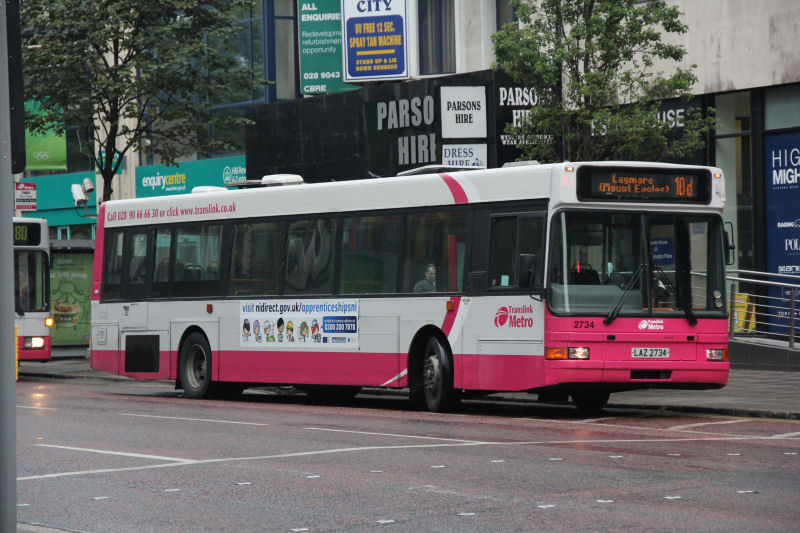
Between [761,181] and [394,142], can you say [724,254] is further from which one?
[394,142]

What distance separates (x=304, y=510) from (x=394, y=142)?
21612 mm

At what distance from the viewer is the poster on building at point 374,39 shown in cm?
3059

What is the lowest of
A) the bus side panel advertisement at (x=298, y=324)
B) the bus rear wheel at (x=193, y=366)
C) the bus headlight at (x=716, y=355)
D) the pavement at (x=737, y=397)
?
the pavement at (x=737, y=397)

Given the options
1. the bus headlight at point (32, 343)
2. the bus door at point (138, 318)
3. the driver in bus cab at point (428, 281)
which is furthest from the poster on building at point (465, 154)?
the driver in bus cab at point (428, 281)

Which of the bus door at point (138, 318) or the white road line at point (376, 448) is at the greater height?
the bus door at point (138, 318)

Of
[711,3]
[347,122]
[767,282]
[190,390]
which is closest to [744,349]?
[767,282]

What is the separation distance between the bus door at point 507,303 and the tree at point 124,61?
1295 cm

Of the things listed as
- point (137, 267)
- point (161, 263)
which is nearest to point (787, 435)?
point (161, 263)

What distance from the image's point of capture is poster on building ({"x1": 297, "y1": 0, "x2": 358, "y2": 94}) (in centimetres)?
3347

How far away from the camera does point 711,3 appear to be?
81.7 feet

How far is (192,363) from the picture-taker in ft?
68.8

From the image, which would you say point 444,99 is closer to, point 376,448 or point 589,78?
point 589,78

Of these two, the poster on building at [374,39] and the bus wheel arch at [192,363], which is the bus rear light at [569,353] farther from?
the poster on building at [374,39]

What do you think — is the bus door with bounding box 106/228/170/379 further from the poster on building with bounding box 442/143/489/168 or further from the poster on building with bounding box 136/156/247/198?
the poster on building with bounding box 136/156/247/198
